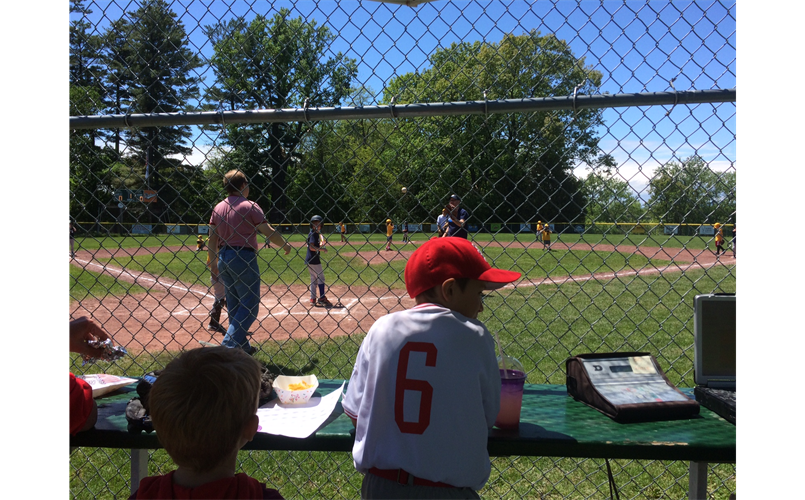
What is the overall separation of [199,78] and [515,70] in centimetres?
165

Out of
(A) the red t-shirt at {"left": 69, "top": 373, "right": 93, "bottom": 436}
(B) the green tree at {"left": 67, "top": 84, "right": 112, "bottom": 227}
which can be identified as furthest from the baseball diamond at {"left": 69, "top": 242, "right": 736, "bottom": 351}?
(A) the red t-shirt at {"left": 69, "top": 373, "right": 93, "bottom": 436}

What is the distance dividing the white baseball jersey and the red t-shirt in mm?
1018

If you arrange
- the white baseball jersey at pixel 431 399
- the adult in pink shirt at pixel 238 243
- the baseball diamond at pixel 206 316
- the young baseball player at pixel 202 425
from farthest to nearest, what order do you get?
the baseball diamond at pixel 206 316, the adult in pink shirt at pixel 238 243, the white baseball jersey at pixel 431 399, the young baseball player at pixel 202 425

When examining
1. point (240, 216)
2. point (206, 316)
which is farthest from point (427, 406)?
point (206, 316)

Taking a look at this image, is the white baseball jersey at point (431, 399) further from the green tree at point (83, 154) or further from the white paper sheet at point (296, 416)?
the green tree at point (83, 154)

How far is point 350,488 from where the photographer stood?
9.72 feet

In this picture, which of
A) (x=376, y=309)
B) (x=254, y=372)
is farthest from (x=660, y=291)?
(x=254, y=372)

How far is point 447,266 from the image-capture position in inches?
70.7

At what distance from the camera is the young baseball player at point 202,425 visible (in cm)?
144

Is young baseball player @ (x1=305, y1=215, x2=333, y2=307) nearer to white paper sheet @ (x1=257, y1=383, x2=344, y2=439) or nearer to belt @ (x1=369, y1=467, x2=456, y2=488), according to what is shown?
white paper sheet @ (x1=257, y1=383, x2=344, y2=439)

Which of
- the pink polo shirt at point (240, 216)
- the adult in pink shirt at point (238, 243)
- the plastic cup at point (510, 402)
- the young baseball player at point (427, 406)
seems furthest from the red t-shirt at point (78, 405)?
the pink polo shirt at point (240, 216)

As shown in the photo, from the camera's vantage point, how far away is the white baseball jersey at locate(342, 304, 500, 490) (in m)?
1.59

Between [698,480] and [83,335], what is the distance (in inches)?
97.3

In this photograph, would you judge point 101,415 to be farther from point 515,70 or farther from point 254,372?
point 515,70
